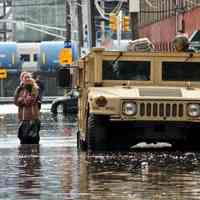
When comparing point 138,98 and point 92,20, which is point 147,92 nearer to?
point 138,98

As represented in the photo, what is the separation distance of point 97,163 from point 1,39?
4610 inches

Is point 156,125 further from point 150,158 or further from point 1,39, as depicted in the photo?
point 1,39

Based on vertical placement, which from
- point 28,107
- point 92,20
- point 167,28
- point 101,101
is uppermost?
point 92,20

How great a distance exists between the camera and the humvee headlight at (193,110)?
55.9 ft

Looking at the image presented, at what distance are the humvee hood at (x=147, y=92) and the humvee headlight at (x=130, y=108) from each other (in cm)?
14

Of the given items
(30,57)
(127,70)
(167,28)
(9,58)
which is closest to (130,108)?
(127,70)

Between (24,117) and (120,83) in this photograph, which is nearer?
(120,83)

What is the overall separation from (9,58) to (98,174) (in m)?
66.6

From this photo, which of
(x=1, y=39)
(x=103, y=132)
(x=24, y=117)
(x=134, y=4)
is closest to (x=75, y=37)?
(x=134, y=4)

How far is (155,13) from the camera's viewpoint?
66.5m

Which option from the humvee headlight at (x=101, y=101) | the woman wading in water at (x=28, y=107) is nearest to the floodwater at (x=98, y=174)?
the humvee headlight at (x=101, y=101)

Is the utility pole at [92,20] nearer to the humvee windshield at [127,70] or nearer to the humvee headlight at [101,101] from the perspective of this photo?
the humvee windshield at [127,70]

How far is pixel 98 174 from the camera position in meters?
13.7

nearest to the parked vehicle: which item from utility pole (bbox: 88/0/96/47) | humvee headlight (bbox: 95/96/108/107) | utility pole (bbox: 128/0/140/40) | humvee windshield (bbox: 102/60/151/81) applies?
utility pole (bbox: 88/0/96/47)
